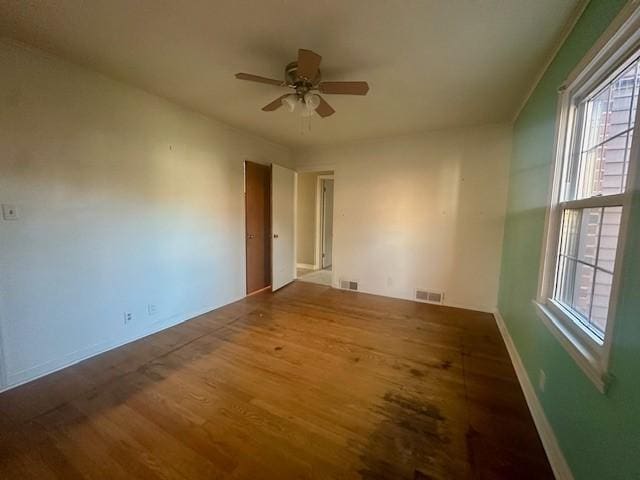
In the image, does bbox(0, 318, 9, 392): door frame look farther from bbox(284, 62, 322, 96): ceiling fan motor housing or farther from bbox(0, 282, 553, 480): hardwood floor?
bbox(284, 62, 322, 96): ceiling fan motor housing

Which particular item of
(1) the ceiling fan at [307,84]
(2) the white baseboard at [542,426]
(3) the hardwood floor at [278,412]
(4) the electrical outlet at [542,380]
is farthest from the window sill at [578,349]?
(1) the ceiling fan at [307,84]

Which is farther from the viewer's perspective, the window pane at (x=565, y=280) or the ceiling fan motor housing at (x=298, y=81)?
the ceiling fan motor housing at (x=298, y=81)

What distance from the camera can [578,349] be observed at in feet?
3.89

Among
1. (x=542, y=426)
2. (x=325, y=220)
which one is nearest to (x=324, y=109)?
(x=542, y=426)

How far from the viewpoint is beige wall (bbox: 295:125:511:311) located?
3408mm

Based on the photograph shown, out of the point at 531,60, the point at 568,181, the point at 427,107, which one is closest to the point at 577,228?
the point at 568,181

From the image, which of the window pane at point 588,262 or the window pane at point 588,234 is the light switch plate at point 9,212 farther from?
the window pane at point 588,234

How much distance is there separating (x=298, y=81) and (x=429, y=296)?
330 centimetres

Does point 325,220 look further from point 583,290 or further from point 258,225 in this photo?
point 583,290

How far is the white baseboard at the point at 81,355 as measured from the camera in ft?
6.18

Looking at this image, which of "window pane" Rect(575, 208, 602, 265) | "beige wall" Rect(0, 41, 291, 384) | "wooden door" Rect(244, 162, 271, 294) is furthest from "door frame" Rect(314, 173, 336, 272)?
"window pane" Rect(575, 208, 602, 265)

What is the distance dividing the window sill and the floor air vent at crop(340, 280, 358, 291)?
2861mm

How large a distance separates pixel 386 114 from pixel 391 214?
4.97ft

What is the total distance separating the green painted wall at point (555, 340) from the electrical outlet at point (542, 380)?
44 mm
